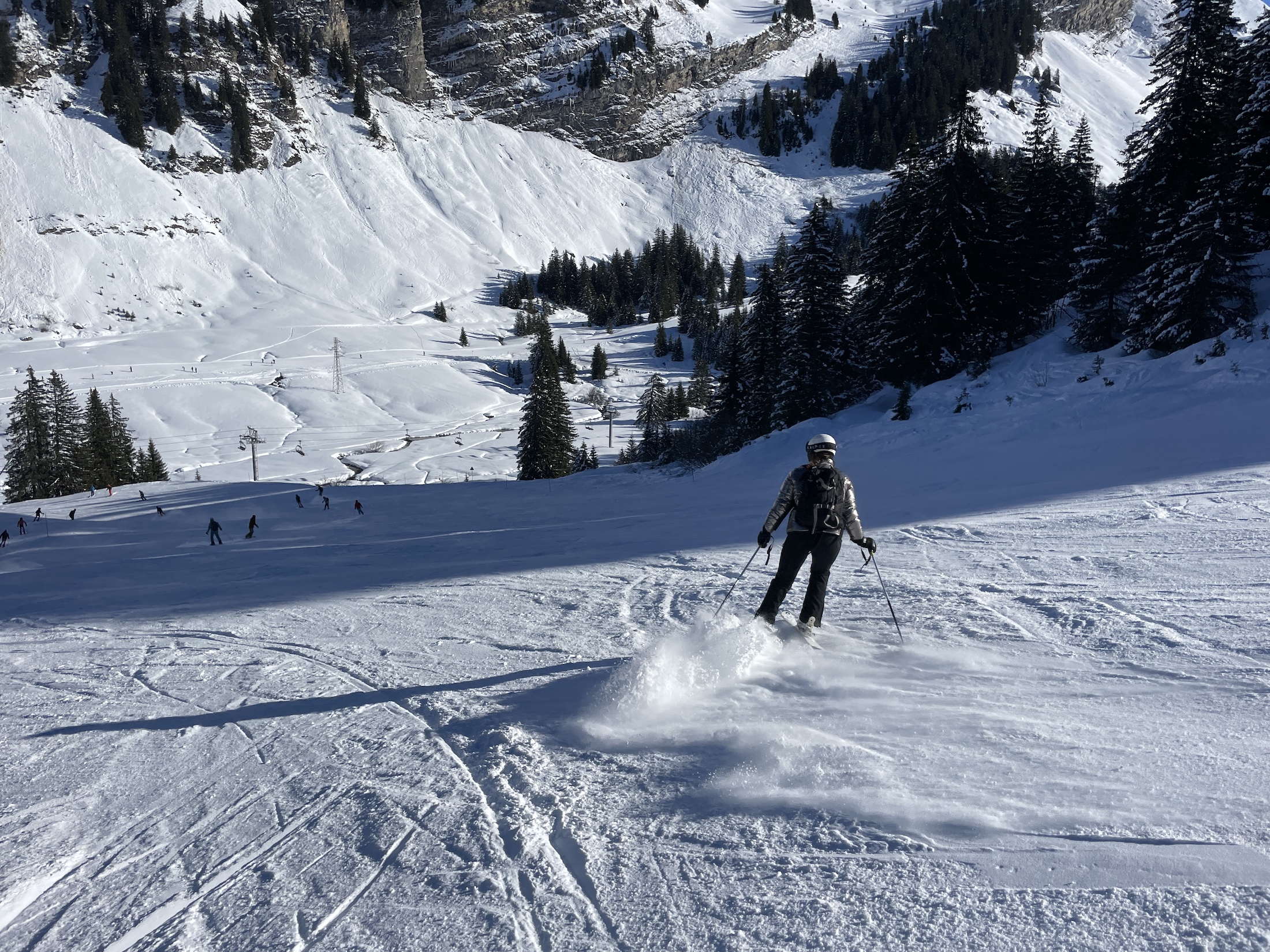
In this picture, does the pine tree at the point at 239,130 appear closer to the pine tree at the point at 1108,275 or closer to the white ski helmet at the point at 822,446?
the pine tree at the point at 1108,275

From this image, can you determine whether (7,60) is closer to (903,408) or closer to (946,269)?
(946,269)

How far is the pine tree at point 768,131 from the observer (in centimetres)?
17338

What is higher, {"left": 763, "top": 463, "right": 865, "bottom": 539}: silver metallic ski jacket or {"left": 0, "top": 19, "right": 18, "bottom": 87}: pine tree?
{"left": 0, "top": 19, "right": 18, "bottom": 87}: pine tree

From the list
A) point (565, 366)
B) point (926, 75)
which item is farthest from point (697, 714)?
point (926, 75)

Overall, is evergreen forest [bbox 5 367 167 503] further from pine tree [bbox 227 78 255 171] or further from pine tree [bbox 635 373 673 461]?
pine tree [bbox 227 78 255 171]

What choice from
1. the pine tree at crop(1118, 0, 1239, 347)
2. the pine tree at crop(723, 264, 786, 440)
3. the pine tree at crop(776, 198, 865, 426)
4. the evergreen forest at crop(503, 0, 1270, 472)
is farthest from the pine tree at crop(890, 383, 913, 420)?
the pine tree at crop(723, 264, 786, 440)

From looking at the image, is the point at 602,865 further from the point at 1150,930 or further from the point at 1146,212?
the point at 1146,212

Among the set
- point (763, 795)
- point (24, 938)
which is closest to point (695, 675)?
point (763, 795)

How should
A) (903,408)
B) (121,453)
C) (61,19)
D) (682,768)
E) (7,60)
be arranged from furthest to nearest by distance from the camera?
1. (61,19)
2. (7,60)
3. (121,453)
4. (903,408)
5. (682,768)

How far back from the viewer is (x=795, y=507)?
5324 mm

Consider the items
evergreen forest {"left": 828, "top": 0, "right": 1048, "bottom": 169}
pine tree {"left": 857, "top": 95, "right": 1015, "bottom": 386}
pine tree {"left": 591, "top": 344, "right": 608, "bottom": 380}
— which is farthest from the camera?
evergreen forest {"left": 828, "top": 0, "right": 1048, "bottom": 169}

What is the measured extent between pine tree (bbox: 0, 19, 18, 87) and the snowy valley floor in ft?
550

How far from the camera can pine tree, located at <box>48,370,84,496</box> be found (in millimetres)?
43031

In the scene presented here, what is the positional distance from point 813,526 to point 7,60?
177 m
